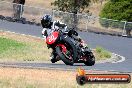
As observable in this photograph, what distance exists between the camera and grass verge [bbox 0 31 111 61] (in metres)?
28.9

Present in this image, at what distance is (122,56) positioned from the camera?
3612 cm

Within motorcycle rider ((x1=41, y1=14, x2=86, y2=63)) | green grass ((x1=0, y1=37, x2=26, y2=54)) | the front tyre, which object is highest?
motorcycle rider ((x1=41, y1=14, x2=86, y2=63))

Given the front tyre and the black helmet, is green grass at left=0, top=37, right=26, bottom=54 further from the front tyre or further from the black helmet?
the black helmet

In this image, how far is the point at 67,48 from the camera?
8898 millimetres

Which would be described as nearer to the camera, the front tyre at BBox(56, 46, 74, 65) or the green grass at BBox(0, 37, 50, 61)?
the front tyre at BBox(56, 46, 74, 65)

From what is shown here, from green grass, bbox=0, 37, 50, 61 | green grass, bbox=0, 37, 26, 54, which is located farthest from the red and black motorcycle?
green grass, bbox=0, 37, 26, 54

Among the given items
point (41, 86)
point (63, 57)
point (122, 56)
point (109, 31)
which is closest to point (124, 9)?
point (109, 31)

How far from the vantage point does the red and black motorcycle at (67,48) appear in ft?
27.7

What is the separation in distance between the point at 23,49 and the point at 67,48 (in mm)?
23967

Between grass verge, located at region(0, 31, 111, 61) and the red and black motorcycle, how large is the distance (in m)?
18.3

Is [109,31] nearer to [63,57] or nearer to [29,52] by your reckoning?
[29,52]

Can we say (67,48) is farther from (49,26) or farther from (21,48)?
A: (21,48)

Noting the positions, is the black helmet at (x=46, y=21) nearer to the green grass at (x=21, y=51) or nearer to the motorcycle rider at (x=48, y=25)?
the motorcycle rider at (x=48, y=25)

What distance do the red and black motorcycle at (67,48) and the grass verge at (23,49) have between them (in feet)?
60.2
